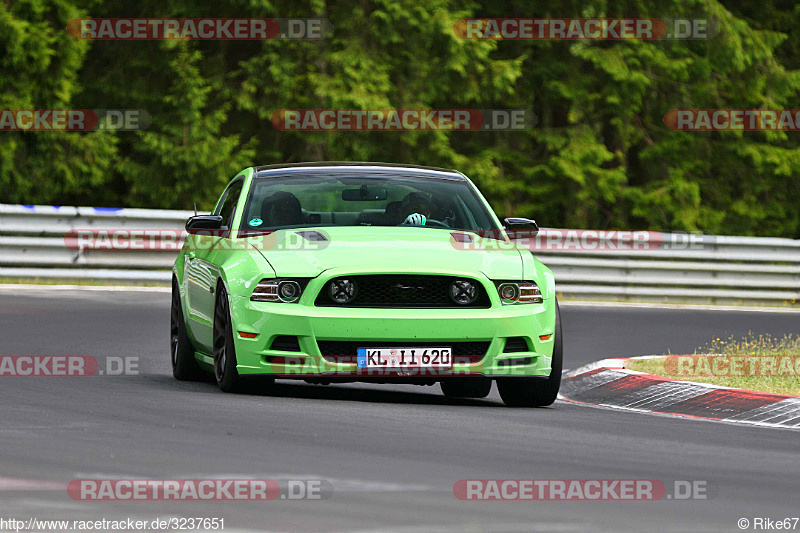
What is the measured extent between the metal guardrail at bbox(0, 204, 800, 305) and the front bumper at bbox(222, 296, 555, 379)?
39.4ft

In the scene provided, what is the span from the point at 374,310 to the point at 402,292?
0.81ft

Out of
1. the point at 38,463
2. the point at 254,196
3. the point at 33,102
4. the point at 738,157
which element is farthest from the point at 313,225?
the point at 738,157

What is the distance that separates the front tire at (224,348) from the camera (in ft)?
36.2

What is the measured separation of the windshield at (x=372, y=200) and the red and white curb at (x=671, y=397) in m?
1.71

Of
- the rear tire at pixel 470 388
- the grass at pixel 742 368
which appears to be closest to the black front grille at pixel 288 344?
the rear tire at pixel 470 388

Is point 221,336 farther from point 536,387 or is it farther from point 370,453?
point 370,453

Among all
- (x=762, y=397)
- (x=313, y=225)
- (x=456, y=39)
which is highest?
(x=456, y=39)

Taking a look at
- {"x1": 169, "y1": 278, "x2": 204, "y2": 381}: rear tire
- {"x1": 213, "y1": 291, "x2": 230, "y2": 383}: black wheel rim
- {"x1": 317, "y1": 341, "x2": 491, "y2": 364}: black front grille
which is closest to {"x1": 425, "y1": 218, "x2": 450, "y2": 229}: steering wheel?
{"x1": 317, "y1": 341, "x2": 491, "y2": 364}: black front grille

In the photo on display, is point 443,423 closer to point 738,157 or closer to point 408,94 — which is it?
point 408,94

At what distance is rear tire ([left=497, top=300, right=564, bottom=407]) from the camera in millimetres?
11227

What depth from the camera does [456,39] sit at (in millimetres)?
29109

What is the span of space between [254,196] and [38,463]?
436 centimetres
